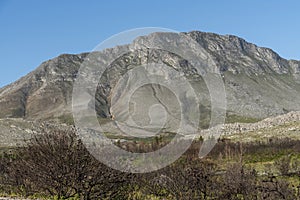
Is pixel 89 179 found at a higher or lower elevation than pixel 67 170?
lower

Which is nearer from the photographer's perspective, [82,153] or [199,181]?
[82,153]

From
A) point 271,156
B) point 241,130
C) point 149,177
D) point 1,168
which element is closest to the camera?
point 149,177

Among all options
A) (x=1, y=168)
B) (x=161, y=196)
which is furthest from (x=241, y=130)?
(x=161, y=196)

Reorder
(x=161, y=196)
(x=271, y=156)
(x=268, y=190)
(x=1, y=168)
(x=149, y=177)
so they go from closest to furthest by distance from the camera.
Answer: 1. (x=268, y=190)
2. (x=161, y=196)
3. (x=149, y=177)
4. (x=1, y=168)
5. (x=271, y=156)

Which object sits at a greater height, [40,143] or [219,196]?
[40,143]

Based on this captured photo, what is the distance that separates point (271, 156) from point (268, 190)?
2451 inches

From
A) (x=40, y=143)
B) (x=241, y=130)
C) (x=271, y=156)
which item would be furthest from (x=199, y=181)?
(x=241, y=130)

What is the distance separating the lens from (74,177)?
612 inches

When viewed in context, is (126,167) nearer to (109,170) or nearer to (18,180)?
(109,170)

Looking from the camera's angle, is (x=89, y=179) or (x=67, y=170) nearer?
(x=67, y=170)

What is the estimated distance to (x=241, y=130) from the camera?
144 m

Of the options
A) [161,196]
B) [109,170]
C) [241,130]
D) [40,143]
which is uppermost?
[241,130]

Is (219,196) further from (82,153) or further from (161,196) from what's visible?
(82,153)

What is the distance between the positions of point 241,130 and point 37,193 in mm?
131987
